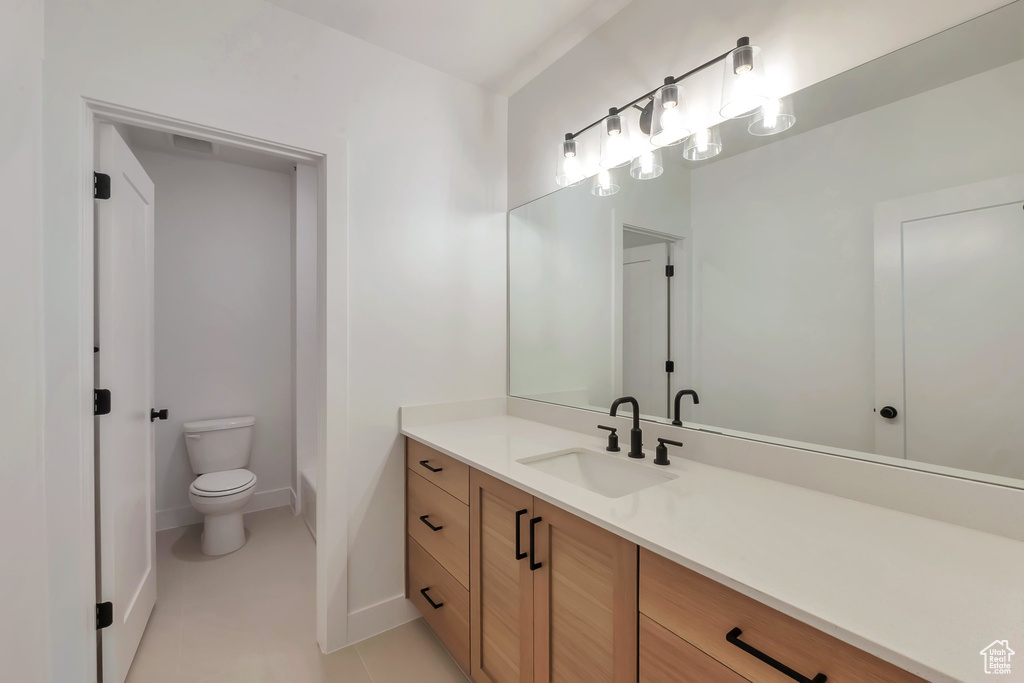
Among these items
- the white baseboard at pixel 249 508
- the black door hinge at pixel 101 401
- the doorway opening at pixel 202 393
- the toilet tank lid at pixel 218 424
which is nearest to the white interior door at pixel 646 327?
the doorway opening at pixel 202 393

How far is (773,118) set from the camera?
1284mm

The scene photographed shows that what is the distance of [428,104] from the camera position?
2.07 meters

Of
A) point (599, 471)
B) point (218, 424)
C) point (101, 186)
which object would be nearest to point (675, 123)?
point (599, 471)

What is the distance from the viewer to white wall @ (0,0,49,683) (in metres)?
0.38

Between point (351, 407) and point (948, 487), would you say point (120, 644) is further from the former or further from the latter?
point (948, 487)

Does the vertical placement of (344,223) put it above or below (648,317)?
above

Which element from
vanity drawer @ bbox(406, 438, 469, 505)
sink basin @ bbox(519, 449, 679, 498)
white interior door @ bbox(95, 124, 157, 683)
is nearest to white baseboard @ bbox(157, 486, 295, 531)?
white interior door @ bbox(95, 124, 157, 683)

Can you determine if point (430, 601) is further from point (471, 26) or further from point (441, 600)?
point (471, 26)

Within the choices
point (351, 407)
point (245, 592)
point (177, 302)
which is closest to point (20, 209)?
point (351, 407)

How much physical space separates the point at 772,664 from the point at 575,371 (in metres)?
1.38

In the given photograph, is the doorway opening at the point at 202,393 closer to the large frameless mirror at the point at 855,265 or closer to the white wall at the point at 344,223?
the white wall at the point at 344,223

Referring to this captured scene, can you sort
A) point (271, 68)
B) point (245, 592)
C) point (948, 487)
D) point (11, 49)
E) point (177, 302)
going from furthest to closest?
point (177, 302) < point (245, 592) < point (271, 68) < point (948, 487) < point (11, 49)

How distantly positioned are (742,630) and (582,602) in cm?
41

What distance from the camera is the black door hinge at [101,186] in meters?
1.46
